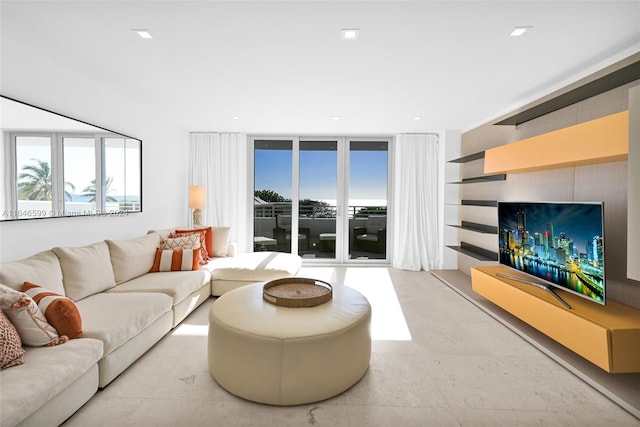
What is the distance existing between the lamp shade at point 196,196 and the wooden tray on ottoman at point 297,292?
277 centimetres

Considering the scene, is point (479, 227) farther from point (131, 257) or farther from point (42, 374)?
point (42, 374)

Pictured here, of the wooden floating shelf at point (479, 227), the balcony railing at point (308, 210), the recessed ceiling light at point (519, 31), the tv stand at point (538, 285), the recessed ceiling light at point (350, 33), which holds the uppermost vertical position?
the recessed ceiling light at point (350, 33)

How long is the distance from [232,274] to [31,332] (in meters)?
2.18

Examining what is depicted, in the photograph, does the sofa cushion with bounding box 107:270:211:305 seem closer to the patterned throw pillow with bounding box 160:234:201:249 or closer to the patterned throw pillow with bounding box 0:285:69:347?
the patterned throw pillow with bounding box 160:234:201:249

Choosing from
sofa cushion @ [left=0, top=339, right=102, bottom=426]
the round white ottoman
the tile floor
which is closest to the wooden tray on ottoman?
the round white ottoman

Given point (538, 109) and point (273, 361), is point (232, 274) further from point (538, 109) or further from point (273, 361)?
point (538, 109)

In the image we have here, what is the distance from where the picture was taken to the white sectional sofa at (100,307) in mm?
1596

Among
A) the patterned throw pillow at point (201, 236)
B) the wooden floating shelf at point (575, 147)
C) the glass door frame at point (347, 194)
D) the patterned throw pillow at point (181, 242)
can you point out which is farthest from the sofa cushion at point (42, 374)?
the glass door frame at point (347, 194)

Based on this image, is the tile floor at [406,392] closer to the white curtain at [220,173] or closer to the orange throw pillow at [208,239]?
the orange throw pillow at [208,239]

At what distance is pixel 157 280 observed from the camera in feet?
10.7

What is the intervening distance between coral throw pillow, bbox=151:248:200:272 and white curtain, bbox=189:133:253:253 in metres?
2.03

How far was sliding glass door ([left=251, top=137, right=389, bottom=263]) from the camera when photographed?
605 centimetres

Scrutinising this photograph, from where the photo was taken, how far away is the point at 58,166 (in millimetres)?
2908

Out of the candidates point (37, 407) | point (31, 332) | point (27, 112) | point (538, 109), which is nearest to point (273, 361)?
point (37, 407)
